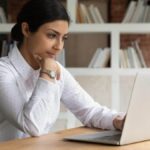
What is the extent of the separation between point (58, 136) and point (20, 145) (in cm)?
24

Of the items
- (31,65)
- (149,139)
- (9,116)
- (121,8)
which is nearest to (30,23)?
(31,65)

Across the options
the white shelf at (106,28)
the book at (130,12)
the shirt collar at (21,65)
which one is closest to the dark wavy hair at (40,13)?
the shirt collar at (21,65)

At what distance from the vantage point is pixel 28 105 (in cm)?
185

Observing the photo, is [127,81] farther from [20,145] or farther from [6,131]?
[20,145]

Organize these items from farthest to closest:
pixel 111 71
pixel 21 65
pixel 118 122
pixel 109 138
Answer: pixel 111 71 → pixel 21 65 → pixel 118 122 → pixel 109 138

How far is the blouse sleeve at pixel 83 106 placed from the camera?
7.09 feet

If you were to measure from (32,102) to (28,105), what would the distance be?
0.02 m

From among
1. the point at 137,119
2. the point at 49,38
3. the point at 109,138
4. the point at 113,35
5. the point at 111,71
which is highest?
the point at 49,38

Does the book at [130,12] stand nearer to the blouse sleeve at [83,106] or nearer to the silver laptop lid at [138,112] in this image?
the blouse sleeve at [83,106]

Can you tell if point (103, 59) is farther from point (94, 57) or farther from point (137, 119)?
point (137, 119)

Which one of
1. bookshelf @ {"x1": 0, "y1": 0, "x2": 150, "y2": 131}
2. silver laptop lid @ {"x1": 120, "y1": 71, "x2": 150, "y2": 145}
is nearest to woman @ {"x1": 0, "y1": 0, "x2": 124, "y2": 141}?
silver laptop lid @ {"x1": 120, "y1": 71, "x2": 150, "y2": 145}

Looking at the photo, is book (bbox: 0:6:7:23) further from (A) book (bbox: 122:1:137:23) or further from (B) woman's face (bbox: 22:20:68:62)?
(B) woman's face (bbox: 22:20:68:62)

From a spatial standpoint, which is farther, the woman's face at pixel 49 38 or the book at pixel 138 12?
the book at pixel 138 12

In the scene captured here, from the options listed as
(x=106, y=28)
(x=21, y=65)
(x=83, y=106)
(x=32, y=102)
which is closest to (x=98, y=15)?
(x=106, y=28)
